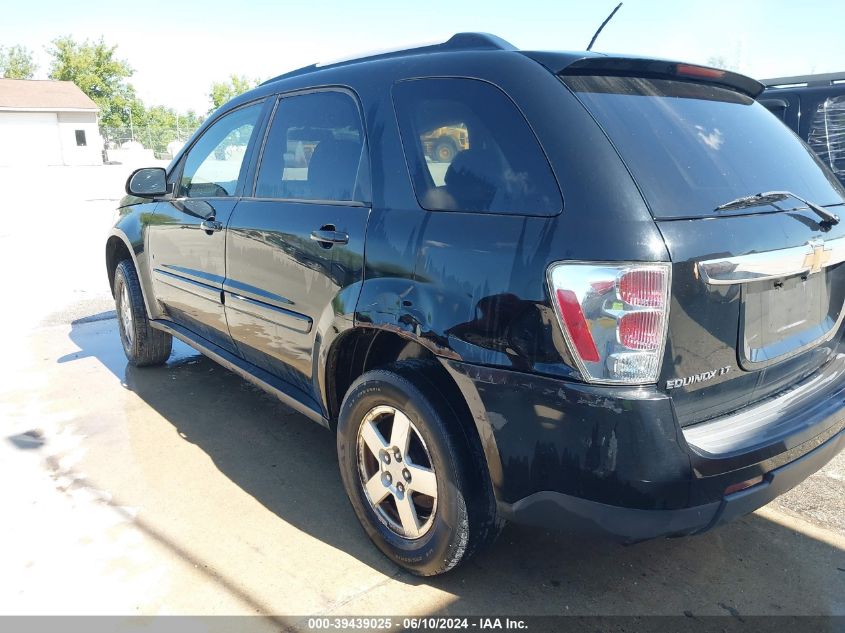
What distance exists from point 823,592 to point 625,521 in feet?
3.72

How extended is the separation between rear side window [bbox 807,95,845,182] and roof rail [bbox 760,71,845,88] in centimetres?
23

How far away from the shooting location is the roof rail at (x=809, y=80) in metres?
5.88

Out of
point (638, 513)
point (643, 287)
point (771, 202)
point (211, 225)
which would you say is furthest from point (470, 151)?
point (211, 225)

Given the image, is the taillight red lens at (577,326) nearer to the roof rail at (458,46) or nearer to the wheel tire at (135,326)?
the roof rail at (458,46)

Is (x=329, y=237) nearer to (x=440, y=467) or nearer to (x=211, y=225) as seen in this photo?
(x=440, y=467)

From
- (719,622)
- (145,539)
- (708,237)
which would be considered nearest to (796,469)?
(719,622)

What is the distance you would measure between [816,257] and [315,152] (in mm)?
2081

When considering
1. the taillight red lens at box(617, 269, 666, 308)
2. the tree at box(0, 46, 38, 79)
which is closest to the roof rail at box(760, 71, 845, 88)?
the taillight red lens at box(617, 269, 666, 308)

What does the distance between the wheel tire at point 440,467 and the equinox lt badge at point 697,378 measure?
2.23 feet

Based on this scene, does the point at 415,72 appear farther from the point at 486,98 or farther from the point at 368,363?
the point at 368,363

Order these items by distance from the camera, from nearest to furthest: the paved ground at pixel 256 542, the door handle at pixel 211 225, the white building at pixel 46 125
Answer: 1. the paved ground at pixel 256 542
2. the door handle at pixel 211 225
3. the white building at pixel 46 125

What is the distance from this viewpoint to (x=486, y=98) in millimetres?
2320

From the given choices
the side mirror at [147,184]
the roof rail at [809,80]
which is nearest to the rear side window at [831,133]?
the roof rail at [809,80]

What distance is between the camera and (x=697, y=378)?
2.03m
